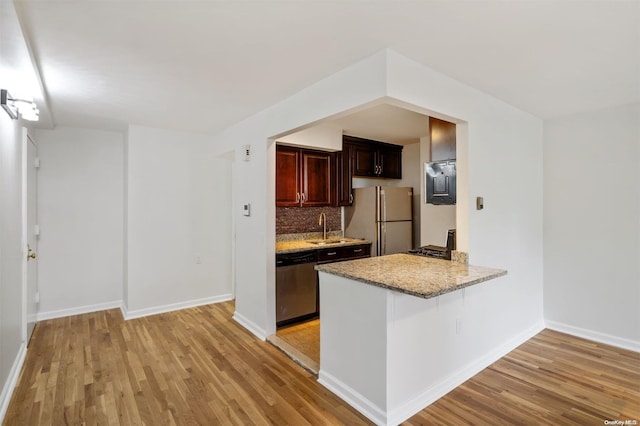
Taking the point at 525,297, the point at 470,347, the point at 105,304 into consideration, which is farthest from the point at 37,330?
the point at 525,297

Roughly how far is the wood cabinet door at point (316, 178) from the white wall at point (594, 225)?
8.45 ft

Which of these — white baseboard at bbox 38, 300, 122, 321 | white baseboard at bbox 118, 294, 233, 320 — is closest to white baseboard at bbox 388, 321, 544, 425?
white baseboard at bbox 118, 294, 233, 320

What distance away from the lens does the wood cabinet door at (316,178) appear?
4.24 meters

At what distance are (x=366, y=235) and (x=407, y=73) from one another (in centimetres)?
271

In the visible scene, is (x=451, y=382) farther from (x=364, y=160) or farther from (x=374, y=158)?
(x=374, y=158)

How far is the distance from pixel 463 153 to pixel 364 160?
220cm

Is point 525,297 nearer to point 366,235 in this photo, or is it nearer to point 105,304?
point 366,235

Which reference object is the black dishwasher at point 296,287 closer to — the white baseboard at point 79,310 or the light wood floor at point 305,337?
the light wood floor at point 305,337

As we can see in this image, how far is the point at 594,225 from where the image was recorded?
3.35m

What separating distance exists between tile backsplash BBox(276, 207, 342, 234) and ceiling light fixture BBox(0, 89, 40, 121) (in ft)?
8.52

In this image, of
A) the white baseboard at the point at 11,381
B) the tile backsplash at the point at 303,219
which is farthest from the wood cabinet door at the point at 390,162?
the white baseboard at the point at 11,381

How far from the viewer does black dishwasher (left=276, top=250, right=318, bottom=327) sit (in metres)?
3.61

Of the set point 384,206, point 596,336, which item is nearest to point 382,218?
point 384,206

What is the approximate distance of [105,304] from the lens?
14.4 feet
